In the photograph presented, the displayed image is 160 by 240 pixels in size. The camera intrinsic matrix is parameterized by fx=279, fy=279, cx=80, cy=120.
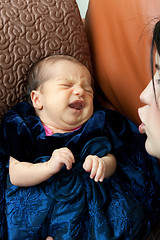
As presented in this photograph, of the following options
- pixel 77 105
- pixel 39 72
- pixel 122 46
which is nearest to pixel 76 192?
pixel 77 105

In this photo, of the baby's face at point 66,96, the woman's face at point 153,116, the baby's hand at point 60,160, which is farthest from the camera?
the baby's face at point 66,96

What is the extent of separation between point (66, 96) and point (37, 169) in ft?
0.74

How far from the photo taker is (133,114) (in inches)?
37.3

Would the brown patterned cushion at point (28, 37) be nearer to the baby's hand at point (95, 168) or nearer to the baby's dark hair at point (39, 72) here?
the baby's dark hair at point (39, 72)

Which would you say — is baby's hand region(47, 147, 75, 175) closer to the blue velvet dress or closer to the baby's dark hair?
the blue velvet dress

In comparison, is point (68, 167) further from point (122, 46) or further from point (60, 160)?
point (122, 46)

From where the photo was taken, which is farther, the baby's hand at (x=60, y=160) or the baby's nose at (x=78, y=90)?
the baby's nose at (x=78, y=90)

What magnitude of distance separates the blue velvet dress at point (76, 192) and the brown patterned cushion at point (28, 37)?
8cm

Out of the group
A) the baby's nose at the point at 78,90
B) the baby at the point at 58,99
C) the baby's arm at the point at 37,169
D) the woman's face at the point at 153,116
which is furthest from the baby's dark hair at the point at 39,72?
the woman's face at the point at 153,116

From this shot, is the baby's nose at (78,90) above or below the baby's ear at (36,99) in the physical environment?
above

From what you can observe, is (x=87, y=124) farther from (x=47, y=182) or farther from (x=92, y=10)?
(x=92, y=10)

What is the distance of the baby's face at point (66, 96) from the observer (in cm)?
80

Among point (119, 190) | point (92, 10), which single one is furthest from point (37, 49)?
point (119, 190)

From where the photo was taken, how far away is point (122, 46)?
0.90 m
